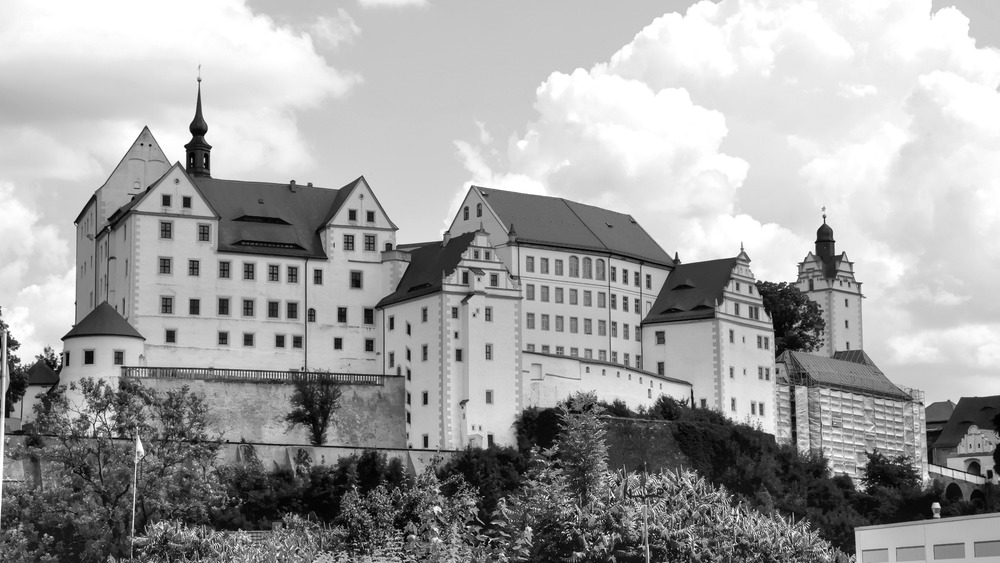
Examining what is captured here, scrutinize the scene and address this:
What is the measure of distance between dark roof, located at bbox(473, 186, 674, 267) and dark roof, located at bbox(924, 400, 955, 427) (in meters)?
53.3

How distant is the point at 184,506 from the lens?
216ft

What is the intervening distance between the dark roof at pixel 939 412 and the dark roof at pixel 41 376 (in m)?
85.6

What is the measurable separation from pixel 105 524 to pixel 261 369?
25.3 meters

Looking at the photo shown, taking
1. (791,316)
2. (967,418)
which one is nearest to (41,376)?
(791,316)

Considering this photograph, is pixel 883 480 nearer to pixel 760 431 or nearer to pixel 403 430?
pixel 760 431

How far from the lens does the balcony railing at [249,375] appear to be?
85188mm

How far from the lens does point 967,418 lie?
136375mm

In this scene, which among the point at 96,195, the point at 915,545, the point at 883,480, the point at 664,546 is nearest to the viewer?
the point at 664,546

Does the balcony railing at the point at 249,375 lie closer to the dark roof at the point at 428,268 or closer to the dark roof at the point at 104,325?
the dark roof at the point at 104,325

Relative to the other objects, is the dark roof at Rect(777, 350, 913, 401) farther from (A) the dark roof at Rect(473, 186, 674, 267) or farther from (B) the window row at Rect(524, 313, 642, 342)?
(B) the window row at Rect(524, 313, 642, 342)

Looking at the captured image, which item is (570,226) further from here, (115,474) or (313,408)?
(115,474)

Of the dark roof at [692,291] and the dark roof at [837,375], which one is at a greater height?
the dark roof at [692,291]

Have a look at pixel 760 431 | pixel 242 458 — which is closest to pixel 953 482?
pixel 760 431

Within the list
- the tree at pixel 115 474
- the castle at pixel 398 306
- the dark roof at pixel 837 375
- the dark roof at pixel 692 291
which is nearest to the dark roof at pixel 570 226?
the castle at pixel 398 306
